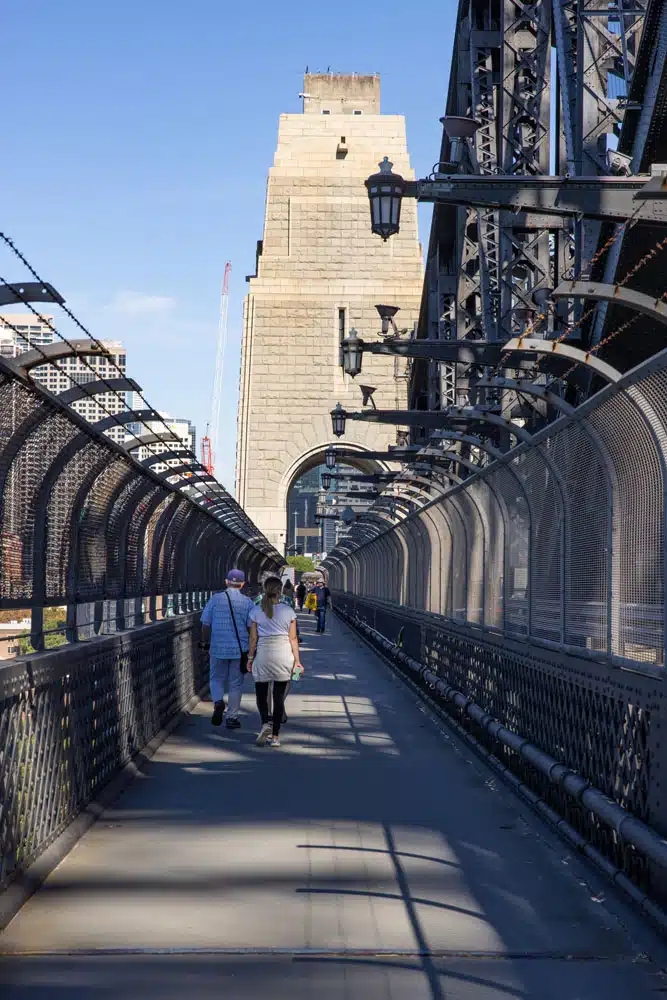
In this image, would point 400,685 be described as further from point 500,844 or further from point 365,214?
point 365,214

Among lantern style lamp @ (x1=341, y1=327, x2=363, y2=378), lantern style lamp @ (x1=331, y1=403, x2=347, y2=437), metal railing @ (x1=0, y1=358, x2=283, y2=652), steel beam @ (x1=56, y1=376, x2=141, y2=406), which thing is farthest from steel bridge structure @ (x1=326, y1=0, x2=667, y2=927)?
metal railing @ (x1=0, y1=358, x2=283, y2=652)

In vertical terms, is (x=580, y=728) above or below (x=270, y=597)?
below

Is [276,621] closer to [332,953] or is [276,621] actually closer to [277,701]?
[277,701]

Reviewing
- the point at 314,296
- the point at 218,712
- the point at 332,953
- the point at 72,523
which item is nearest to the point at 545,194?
the point at 72,523

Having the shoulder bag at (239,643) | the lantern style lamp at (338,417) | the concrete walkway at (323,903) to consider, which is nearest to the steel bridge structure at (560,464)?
the concrete walkway at (323,903)

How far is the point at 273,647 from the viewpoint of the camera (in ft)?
46.0

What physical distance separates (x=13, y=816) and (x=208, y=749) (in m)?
6.72

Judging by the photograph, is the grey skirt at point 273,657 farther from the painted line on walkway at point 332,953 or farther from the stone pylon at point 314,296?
the stone pylon at point 314,296

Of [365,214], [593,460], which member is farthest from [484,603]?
[365,214]

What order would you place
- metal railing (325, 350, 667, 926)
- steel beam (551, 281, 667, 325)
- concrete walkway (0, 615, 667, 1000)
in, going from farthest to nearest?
1. steel beam (551, 281, 667, 325)
2. metal railing (325, 350, 667, 926)
3. concrete walkway (0, 615, 667, 1000)

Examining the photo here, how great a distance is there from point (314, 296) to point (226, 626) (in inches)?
2959

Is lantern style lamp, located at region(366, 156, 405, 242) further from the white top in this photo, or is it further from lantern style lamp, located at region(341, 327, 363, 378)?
lantern style lamp, located at region(341, 327, 363, 378)

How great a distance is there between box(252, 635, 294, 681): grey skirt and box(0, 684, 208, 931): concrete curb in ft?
3.64

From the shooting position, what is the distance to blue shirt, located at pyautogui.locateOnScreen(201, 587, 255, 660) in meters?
15.5
